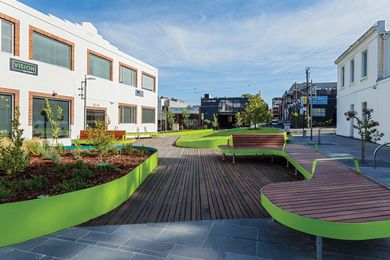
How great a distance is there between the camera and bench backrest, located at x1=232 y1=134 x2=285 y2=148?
10789mm

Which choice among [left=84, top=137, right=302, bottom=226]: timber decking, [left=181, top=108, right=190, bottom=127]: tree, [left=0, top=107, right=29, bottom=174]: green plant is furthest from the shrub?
[left=181, top=108, right=190, bottom=127]: tree

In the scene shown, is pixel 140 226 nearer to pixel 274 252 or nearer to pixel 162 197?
pixel 162 197

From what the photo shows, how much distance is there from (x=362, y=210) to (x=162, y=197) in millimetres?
3701

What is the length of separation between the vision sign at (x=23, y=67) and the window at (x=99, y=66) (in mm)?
4866

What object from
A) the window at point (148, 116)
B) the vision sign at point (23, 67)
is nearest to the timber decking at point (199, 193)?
the vision sign at point (23, 67)

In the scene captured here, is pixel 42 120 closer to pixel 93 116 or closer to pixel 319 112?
pixel 93 116

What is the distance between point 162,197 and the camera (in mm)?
5754

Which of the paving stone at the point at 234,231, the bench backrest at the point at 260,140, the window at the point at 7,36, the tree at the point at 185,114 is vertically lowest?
the paving stone at the point at 234,231

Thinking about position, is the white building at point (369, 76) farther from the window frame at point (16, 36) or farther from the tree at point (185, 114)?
the tree at point (185, 114)

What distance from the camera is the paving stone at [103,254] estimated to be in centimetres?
321

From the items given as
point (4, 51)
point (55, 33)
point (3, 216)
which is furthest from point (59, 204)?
point (55, 33)

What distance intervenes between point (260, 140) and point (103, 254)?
8512 mm

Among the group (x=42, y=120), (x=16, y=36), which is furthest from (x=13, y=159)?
(x=42, y=120)

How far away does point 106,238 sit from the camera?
3.74 metres
